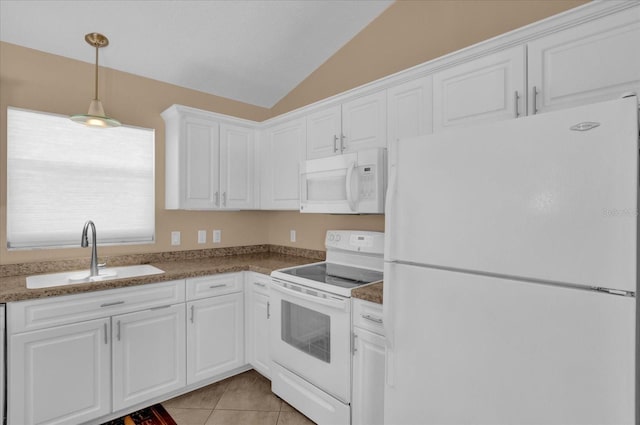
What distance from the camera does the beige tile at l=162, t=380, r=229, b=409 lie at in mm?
2381

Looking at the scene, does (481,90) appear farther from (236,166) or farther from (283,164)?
(236,166)

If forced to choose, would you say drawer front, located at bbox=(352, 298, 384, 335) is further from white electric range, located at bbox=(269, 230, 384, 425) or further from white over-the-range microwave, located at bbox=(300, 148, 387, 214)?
white over-the-range microwave, located at bbox=(300, 148, 387, 214)

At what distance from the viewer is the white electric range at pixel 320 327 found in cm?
193

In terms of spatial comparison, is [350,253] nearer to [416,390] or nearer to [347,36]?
[416,390]

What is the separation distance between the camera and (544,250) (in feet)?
3.54

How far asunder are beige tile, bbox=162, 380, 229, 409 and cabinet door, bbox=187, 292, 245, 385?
115mm

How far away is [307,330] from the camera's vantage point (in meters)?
2.16

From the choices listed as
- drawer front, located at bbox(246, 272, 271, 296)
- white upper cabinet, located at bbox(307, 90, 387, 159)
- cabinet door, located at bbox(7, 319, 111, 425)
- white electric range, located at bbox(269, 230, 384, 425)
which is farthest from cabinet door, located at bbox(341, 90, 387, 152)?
cabinet door, located at bbox(7, 319, 111, 425)

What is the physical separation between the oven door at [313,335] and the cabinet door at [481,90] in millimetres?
1223

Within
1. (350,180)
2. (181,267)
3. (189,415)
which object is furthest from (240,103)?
(189,415)

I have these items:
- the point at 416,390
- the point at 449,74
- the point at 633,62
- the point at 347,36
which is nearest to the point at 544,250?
the point at 416,390

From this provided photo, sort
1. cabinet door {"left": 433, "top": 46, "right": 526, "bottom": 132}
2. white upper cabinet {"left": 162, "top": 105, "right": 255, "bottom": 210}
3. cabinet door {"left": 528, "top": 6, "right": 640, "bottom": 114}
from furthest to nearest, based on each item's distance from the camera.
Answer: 1. white upper cabinet {"left": 162, "top": 105, "right": 255, "bottom": 210}
2. cabinet door {"left": 433, "top": 46, "right": 526, "bottom": 132}
3. cabinet door {"left": 528, "top": 6, "right": 640, "bottom": 114}

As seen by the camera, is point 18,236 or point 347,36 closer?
point 18,236

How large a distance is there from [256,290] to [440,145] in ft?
6.25
